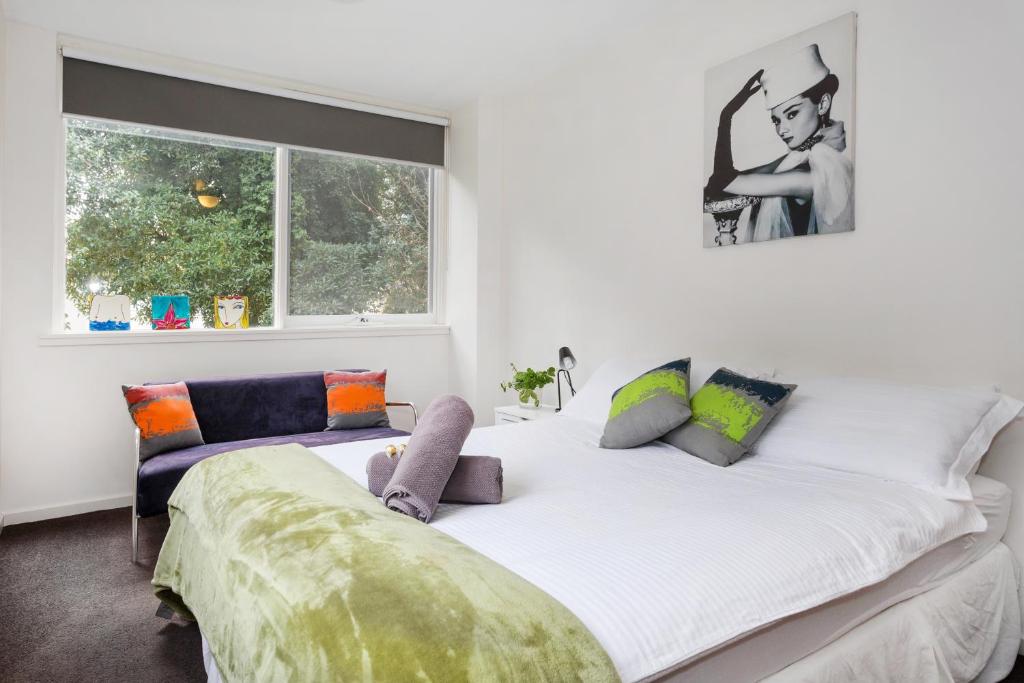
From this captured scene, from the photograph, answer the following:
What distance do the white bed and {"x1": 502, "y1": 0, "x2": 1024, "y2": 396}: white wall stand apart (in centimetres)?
69

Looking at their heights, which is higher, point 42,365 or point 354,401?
point 42,365

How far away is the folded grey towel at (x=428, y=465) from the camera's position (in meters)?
1.71

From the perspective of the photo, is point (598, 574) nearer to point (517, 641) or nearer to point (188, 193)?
point (517, 641)

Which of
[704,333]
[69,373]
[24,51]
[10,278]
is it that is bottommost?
[69,373]

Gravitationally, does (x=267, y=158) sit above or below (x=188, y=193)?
above

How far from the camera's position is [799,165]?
9.11 ft

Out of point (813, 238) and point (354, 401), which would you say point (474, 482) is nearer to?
point (813, 238)

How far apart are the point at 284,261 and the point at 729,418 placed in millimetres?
3148

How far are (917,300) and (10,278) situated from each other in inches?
168

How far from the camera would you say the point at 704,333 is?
3230 millimetres

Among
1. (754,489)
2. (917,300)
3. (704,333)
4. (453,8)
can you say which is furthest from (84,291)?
Answer: (917,300)

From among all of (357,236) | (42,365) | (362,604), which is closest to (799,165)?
(362,604)

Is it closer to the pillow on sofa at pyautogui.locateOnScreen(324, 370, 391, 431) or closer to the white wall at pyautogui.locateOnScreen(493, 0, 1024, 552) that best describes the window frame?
the pillow on sofa at pyautogui.locateOnScreen(324, 370, 391, 431)

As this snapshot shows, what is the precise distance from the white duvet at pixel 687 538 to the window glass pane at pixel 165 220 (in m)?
2.35
